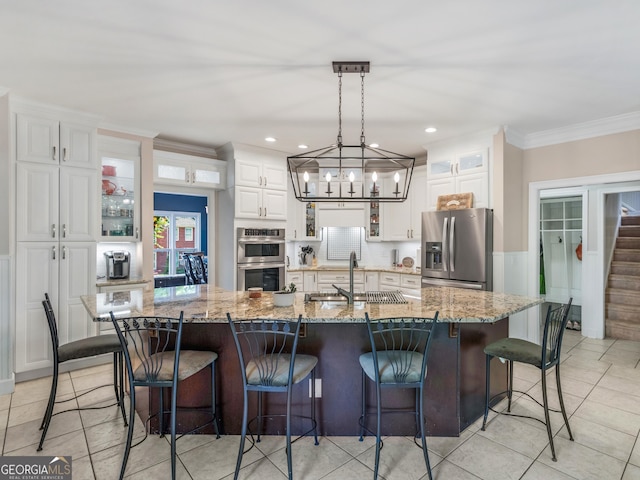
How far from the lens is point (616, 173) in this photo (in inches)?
154

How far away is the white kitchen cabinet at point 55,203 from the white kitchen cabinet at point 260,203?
1685mm

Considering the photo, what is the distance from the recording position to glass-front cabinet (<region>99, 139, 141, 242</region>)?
411 cm

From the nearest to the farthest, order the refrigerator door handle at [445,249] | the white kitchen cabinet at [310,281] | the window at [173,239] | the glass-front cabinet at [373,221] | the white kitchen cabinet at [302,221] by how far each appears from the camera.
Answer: the refrigerator door handle at [445,249] < the white kitchen cabinet at [310,281] < the white kitchen cabinet at [302,221] < the glass-front cabinet at [373,221] < the window at [173,239]

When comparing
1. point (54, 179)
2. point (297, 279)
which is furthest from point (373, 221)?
point (54, 179)

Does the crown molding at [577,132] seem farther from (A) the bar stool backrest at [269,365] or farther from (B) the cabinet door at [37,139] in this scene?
(B) the cabinet door at [37,139]

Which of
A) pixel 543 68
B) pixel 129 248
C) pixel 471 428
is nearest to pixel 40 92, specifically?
pixel 129 248

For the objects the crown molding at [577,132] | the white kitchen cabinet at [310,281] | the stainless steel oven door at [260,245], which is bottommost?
Answer: the white kitchen cabinet at [310,281]

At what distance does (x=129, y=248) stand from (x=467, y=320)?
394 centimetres

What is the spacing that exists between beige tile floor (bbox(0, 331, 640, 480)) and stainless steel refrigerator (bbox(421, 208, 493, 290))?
1.54 metres

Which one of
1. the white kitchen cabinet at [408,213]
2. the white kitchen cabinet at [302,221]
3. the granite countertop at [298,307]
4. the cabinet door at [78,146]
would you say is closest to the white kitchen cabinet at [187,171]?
the cabinet door at [78,146]

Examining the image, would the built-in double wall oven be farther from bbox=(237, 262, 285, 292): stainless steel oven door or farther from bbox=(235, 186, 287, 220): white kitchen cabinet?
bbox=(235, 186, 287, 220): white kitchen cabinet

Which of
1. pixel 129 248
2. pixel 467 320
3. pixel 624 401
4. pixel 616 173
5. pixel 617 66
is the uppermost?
pixel 617 66

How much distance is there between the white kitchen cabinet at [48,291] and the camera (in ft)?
11.2

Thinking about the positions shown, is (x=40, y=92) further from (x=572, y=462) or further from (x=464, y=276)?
(x=572, y=462)
